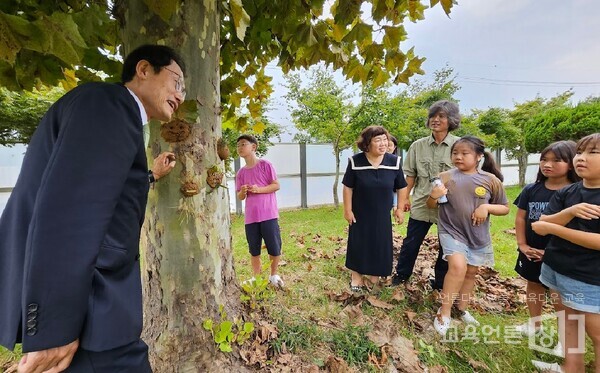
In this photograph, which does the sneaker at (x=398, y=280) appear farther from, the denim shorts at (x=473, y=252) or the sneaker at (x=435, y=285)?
the denim shorts at (x=473, y=252)

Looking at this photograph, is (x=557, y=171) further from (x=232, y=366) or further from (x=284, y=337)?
(x=232, y=366)

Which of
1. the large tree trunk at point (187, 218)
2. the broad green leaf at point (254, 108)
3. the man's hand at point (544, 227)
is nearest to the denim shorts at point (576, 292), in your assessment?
the man's hand at point (544, 227)

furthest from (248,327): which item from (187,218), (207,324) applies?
(187,218)

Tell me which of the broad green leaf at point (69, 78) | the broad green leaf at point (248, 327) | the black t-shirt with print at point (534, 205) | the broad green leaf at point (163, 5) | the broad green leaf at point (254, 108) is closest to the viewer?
the broad green leaf at point (163, 5)

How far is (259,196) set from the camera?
3.55 m

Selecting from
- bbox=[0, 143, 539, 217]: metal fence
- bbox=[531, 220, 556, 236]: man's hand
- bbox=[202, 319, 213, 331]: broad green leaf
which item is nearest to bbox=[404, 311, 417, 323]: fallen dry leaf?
bbox=[531, 220, 556, 236]: man's hand

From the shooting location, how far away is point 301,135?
1093 centimetres

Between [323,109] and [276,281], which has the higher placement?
[323,109]

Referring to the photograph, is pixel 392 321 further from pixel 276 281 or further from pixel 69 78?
pixel 69 78

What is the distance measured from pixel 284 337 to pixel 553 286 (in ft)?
6.14

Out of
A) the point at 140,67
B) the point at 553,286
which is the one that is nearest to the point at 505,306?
the point at 553,286

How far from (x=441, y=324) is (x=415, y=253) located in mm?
888

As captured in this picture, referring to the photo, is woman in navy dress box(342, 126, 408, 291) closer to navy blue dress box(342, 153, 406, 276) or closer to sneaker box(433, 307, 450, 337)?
navy blue dress box(342, 153, 406, 276)

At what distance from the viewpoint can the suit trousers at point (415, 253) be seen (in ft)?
10.9
